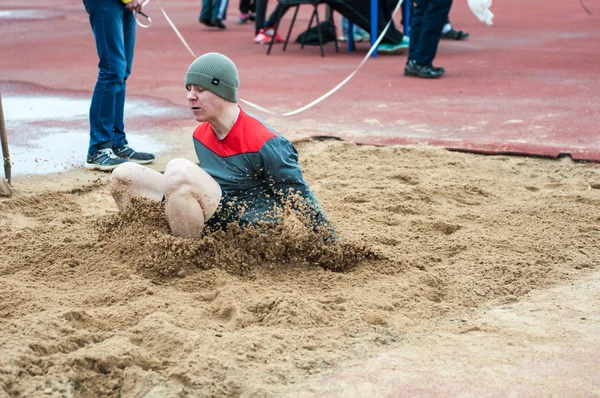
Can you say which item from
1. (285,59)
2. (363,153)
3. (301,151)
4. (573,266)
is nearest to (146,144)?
(301,151)

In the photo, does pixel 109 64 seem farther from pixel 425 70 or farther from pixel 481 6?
pixel 481 6

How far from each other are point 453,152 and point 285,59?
526 centimetres

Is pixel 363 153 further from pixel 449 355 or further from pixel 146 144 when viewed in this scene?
pixel 449 355

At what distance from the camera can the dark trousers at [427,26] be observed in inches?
346

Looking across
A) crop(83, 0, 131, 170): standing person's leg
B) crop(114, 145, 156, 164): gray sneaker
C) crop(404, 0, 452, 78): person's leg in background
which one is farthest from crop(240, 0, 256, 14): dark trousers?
crop(114, 145, 156, 164): gray sneaker

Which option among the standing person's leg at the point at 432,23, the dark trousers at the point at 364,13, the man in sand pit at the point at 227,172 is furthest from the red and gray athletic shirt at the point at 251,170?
the dark trousers at the point at 364,13

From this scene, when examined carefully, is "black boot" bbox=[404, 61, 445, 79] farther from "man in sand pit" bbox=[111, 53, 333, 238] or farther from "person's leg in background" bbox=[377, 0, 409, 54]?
"man in sand pit" bbox=[111, 53, 333, 238]

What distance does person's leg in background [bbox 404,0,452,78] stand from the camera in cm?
880

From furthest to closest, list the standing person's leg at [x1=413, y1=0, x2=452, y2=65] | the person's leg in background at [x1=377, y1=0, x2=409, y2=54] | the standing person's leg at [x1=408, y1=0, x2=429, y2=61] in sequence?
the person's leg in background at [x1=377, y1=0, x2=409, y2=54] → the standing person's leg at [x1=408, y1=0, x2=429, y2=61] → the standing person's leg at [x1=413, y1=0, x2=452, y2=65]

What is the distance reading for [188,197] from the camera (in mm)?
3658

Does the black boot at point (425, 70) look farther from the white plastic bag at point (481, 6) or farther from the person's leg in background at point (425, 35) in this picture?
the white plastic bag at point (481, 6)

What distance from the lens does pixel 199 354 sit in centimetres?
290

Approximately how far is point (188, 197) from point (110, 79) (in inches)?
88.7

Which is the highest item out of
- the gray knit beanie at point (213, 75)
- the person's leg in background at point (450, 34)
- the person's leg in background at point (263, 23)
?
the gray knit beanie at point (213, 75)
